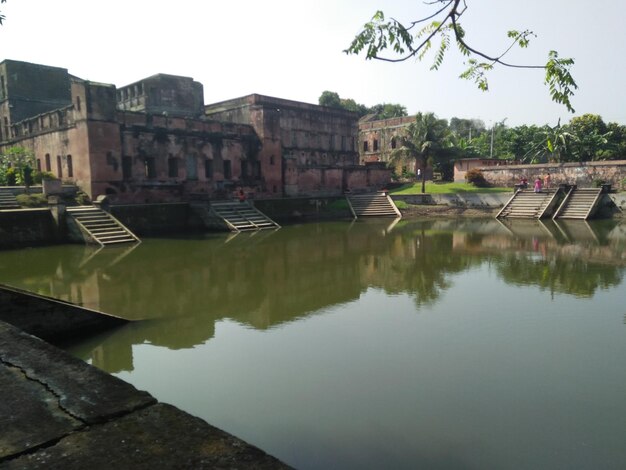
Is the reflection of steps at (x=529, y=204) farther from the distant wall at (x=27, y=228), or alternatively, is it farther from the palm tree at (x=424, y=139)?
the distant wall at (x=27, y=228)

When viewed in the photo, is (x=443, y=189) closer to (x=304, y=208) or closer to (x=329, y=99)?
(x=304, y=208)

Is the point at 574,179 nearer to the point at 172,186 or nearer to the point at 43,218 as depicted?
the point at 172,186

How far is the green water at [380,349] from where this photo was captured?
151 inches

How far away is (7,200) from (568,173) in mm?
28251

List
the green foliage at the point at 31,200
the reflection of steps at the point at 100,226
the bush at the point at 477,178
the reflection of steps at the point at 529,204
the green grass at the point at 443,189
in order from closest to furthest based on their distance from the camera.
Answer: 1. the reflection of steps at the point at 100,226
2. the green foliage at the point at 31,200
3. the reflection of steps at the point at 529,204
4. the green grass at the point at 443,189
5. the bush at the point at 477,178

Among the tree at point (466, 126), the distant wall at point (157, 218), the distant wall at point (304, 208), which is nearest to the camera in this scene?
the distant wall at point (157, 218)

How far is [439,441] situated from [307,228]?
699 inches

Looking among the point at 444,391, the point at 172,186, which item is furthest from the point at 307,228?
the point at 444,391

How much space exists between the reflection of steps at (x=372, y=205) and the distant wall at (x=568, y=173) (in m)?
7.38

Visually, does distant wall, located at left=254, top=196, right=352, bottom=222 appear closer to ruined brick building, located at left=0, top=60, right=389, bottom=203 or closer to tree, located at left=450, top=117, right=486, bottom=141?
ruined brick building, located at left=0, top=60, right=389, bottom=203

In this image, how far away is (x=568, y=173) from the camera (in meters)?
Answer: 27.5

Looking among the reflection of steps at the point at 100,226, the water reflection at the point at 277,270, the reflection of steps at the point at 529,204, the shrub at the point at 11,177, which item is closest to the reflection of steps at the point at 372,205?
the reflection of steps at the point at 529,204

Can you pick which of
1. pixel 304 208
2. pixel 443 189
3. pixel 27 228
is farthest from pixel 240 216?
pixel 443 189

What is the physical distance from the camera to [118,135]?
65.1 feet
